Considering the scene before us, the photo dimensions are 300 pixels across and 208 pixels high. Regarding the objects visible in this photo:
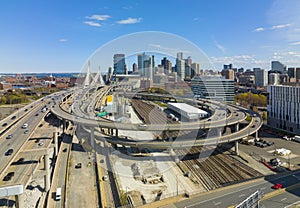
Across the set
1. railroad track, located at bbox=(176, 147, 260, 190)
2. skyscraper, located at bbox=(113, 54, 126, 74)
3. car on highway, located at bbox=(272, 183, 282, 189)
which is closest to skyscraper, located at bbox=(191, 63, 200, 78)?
skyscraper, located at bbox=(113, 54, 126, 74)

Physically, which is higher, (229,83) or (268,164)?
(229,83)

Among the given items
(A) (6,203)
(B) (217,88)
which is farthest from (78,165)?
(B) (217,88)

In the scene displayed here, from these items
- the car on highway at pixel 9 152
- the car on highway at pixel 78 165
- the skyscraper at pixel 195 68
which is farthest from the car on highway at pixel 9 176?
the skyscraper at pixel 195 68

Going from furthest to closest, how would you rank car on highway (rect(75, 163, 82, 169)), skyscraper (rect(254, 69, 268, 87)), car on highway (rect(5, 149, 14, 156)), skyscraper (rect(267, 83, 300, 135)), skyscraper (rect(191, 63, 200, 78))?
skyscraper (rect(254, 69, 268, 87)) < skyscraper (rect(191, 63, 200, 78)) < skyscraper (rect(267, 83, 300, 135)) < car on highway (rect(75, 163, 82, 169)) < car on highway (rect(5, 149, 14, 156))

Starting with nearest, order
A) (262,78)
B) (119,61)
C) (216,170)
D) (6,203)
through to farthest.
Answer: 1. (6,203)
2. (216,170)
3. (119,61)
4. (262,78)

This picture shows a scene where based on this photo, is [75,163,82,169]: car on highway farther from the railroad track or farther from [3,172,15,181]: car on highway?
the railroad track

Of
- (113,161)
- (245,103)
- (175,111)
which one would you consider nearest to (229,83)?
(245,103)

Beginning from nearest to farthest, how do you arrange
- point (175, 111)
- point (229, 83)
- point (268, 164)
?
1. point (268, 164)
2. point (175, 111)
3. point (229, 83)

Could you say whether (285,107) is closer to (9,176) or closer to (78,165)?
(78,165)

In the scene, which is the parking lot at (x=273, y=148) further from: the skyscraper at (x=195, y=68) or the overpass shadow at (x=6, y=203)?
the skyscraper at (x=195, y=68)

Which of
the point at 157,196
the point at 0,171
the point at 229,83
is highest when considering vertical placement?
the point at 229,83

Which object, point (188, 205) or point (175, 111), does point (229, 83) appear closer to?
point (175, 111)
